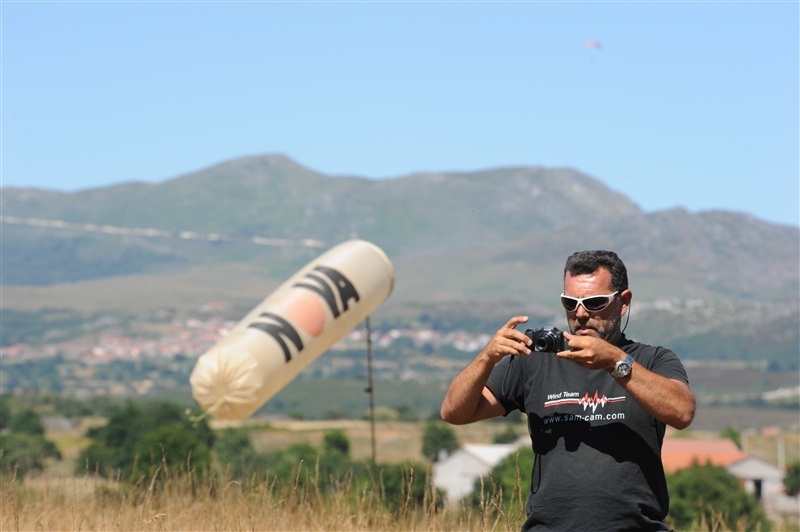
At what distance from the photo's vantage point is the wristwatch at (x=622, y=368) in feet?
19.6

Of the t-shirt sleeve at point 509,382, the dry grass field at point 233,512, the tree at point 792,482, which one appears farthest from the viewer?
the tree at point 792,482

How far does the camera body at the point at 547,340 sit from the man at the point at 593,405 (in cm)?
5

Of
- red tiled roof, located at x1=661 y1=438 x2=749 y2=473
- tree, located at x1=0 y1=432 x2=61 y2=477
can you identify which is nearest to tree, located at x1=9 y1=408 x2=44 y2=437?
tree, located at x1=0 y1=432 x2=61 y2=477

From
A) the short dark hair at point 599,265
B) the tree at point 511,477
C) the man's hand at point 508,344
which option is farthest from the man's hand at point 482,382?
the tree at point 511,477

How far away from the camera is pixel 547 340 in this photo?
625 centimetres

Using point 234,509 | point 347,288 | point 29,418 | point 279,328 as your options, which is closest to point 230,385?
point 279,328

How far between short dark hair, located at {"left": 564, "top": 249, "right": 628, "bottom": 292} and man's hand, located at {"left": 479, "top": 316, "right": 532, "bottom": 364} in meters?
0.45

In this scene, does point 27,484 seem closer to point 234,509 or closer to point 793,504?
point 234,509

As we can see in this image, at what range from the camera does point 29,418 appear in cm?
17488

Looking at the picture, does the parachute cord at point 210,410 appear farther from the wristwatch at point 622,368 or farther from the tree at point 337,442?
the tree at point 337,442

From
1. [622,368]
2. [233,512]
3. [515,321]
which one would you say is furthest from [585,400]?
[233,512]

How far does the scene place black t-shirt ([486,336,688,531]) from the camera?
6168 millimetres

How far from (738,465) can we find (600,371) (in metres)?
151

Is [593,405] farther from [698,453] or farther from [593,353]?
[698,453]
